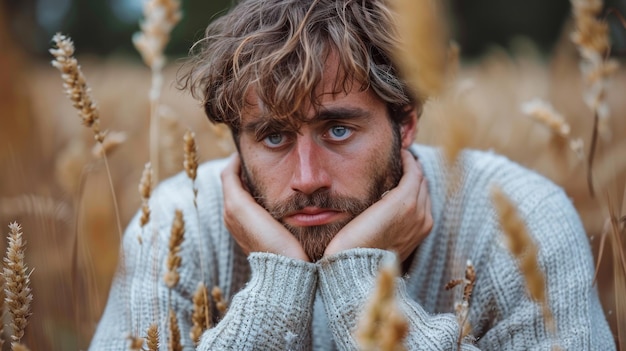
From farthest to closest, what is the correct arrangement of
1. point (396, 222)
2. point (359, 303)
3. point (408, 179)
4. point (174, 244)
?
point (408, 179)
point (396, 222)
point (359, 303)
point (174, 244)

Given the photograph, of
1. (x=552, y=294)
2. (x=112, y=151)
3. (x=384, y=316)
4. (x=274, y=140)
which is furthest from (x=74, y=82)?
(x=552, y=294)

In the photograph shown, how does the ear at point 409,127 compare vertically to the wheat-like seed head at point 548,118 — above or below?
above

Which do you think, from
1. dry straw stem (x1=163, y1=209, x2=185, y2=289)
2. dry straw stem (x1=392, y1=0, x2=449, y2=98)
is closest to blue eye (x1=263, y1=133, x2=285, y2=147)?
dry straw stem (x1=163, y1=209, x2=185, y2=289)

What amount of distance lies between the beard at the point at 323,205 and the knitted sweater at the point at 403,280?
0.34 feet

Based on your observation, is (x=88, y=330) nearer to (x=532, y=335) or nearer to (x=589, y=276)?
(x=532, y=335)

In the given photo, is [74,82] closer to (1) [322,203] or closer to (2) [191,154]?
(2) [191,154]

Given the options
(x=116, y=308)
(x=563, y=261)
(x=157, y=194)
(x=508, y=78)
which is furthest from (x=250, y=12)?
(x=508, y=78)

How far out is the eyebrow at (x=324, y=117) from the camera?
5.84 ft

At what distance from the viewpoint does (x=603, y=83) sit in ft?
5.24

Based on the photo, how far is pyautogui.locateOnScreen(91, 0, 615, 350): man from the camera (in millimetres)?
1671

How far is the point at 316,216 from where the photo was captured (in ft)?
5.95

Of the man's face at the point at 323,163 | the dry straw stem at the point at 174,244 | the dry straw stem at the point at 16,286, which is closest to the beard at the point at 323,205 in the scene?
the man's face at the point at 323,163

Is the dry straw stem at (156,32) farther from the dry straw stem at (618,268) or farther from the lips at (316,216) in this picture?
the dry straw stem at (618,268)

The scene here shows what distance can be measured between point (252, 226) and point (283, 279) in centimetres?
21
